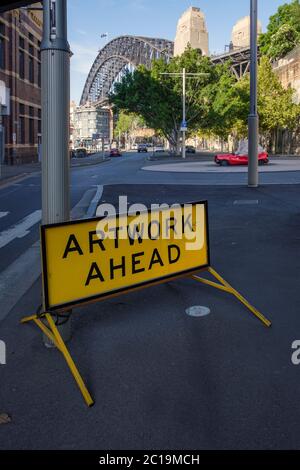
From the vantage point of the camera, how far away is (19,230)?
11039mm

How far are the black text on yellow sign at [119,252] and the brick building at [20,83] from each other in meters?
32.3

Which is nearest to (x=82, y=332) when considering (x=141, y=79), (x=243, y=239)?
(x=243, y=239)

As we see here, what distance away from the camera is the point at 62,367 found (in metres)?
4.16

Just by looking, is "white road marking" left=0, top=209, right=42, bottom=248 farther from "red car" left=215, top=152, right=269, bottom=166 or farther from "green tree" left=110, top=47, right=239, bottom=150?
"green tree" left=110, top=47, right=239, bottom=150

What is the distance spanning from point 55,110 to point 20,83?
39971 mm

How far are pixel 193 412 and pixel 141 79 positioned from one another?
185 ft

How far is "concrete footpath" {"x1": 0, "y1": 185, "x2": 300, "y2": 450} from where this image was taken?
3178mm

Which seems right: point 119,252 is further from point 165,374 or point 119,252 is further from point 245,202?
point 245,202

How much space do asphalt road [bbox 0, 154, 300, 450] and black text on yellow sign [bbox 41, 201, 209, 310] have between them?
1.48 feet

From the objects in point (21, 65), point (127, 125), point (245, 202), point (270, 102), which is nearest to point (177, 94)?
point (270, 102)

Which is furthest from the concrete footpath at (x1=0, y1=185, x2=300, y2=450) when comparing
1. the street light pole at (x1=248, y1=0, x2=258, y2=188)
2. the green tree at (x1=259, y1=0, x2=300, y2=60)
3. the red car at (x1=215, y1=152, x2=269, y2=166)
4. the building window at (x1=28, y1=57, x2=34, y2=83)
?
the green tree at (x1=259, y1=0, x2=300, y2=60)

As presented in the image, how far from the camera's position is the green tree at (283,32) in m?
81.6

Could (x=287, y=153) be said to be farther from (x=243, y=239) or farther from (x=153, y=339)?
(x=153, y=339)

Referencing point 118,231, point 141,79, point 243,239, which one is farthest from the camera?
point 141,79
